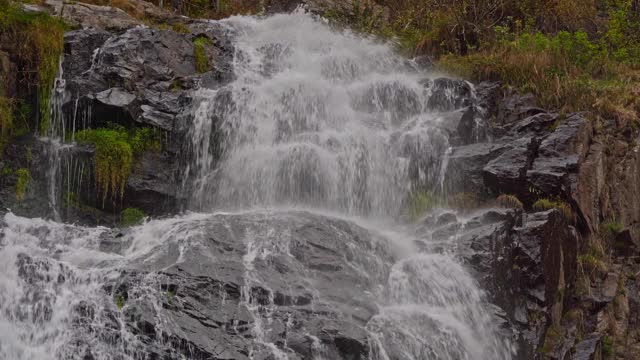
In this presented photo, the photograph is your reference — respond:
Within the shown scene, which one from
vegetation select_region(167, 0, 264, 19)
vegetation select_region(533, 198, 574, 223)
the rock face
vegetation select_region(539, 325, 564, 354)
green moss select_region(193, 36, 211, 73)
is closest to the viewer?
vegetation select_region(539, 325, 564, 354)

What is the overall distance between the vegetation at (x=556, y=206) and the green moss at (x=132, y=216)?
7.00m

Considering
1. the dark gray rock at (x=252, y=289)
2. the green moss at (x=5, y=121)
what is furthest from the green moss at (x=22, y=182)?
the dark gray rock at (x=252, y=289)

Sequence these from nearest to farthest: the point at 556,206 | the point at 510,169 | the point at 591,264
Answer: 1. the point at 556,206
2. the point at 591,264
3. the point at 510,169

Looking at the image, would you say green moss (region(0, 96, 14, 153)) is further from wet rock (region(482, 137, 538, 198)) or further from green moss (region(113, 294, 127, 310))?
wet rock (region(482, 137, 538, 198))

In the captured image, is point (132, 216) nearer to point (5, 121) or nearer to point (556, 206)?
point (5, 121)

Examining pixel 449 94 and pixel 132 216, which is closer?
pixel 132 216

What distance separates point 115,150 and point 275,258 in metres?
4.67

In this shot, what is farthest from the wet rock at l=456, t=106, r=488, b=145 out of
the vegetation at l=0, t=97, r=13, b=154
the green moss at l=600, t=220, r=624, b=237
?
the vegetation at l=0, t=97, r=13, b=154

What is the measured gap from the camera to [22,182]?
12062mm

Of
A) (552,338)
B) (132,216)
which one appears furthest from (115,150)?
(552,338)

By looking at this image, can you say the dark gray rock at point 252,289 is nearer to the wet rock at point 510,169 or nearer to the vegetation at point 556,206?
the wet rock at point 510,169

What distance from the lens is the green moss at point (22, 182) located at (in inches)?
471

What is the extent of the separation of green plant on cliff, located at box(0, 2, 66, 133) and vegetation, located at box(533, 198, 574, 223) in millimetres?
9307

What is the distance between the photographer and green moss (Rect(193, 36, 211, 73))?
15.9 m
